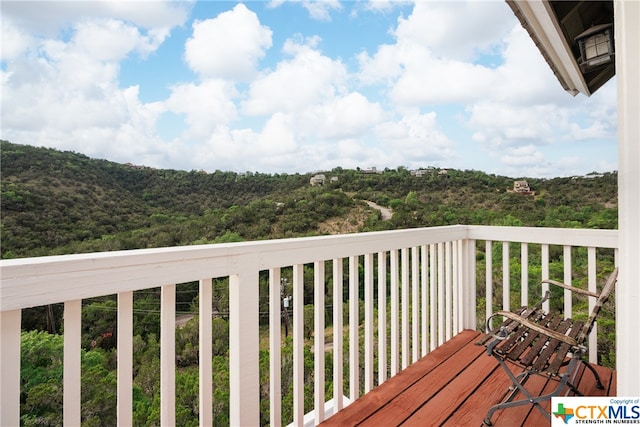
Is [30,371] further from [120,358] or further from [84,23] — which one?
[84,23]

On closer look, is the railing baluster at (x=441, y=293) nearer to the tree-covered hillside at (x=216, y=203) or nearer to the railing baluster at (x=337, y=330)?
the railing baluster at (x=337, y=330)

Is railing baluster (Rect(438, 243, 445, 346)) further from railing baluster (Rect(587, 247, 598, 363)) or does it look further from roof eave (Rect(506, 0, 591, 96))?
roof eave (Rect(506, 0, 591, 96))

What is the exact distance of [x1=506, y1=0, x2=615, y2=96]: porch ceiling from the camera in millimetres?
2016

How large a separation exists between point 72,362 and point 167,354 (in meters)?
0.30

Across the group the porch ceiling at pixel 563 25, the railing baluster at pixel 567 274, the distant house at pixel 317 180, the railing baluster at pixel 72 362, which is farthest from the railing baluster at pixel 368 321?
the distant house at pixel 317 180

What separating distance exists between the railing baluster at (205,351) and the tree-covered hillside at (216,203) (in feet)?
15.0

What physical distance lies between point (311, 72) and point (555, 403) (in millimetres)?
12068

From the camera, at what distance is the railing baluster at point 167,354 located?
1.27 m

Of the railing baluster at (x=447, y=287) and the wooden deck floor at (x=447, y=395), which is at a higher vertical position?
the railing baluster at (x=447, y=287)

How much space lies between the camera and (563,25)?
7.47 ft

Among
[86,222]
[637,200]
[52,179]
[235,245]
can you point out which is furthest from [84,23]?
[637,200]

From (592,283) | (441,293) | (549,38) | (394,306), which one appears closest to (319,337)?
(394,306)

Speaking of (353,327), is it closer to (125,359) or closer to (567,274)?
(125,359)

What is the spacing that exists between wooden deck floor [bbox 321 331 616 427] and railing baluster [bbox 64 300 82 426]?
1225mm
